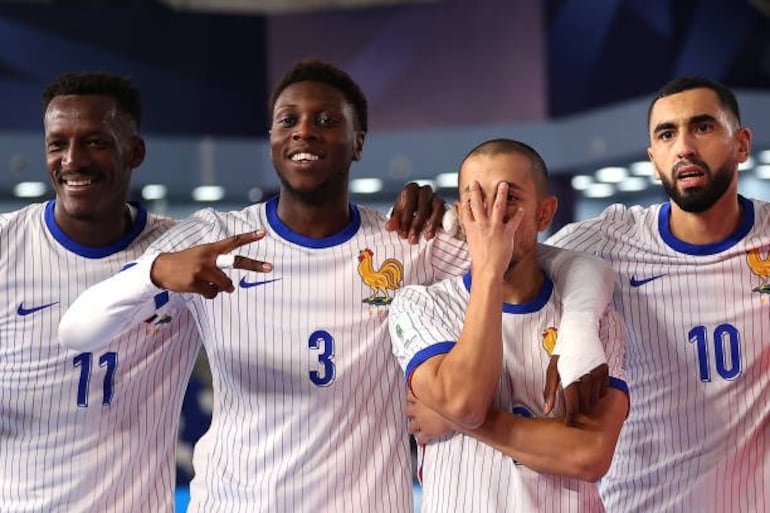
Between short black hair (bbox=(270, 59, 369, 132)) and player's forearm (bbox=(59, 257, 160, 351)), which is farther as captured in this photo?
short black hair (bbox=(270, 59, 369, 132))

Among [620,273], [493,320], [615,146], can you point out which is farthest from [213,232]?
[615,146]

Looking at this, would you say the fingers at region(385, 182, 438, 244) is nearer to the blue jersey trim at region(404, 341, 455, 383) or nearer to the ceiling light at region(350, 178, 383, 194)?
the blue jersey trim at region(404, 341, 455, 383)

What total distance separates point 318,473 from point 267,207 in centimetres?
88

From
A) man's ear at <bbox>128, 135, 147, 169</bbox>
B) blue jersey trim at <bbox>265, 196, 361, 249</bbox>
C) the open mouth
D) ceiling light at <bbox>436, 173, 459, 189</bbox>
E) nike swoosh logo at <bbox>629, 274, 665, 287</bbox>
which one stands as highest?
ceiling light at <bbox>436, 173, 459, 189</bbox>

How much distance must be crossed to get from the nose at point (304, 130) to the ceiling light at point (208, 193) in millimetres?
9910

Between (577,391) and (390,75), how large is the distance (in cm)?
1125

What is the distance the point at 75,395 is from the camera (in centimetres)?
379

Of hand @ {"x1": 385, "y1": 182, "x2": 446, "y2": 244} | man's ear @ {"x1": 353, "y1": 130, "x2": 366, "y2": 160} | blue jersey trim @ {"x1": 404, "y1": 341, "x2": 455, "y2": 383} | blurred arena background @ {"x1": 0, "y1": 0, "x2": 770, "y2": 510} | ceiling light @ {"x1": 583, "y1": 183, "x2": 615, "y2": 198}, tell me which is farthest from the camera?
ceiling light @ {"x1": 583, "y1": 183, "x2": 615, "y2": 198}

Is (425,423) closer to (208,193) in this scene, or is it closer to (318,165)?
(318,165)

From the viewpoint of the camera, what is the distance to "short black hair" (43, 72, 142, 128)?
3986 mm

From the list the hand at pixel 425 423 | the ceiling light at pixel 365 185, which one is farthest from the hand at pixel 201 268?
the ceiling light at pixel 365 185

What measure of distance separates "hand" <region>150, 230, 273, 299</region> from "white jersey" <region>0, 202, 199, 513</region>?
67cm

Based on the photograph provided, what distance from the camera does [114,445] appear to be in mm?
Result: 3787

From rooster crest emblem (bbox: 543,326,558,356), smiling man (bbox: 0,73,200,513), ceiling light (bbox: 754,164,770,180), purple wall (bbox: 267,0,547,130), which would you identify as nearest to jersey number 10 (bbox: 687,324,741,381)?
rooster crest emblem (bbox: 543,326,558,356)
